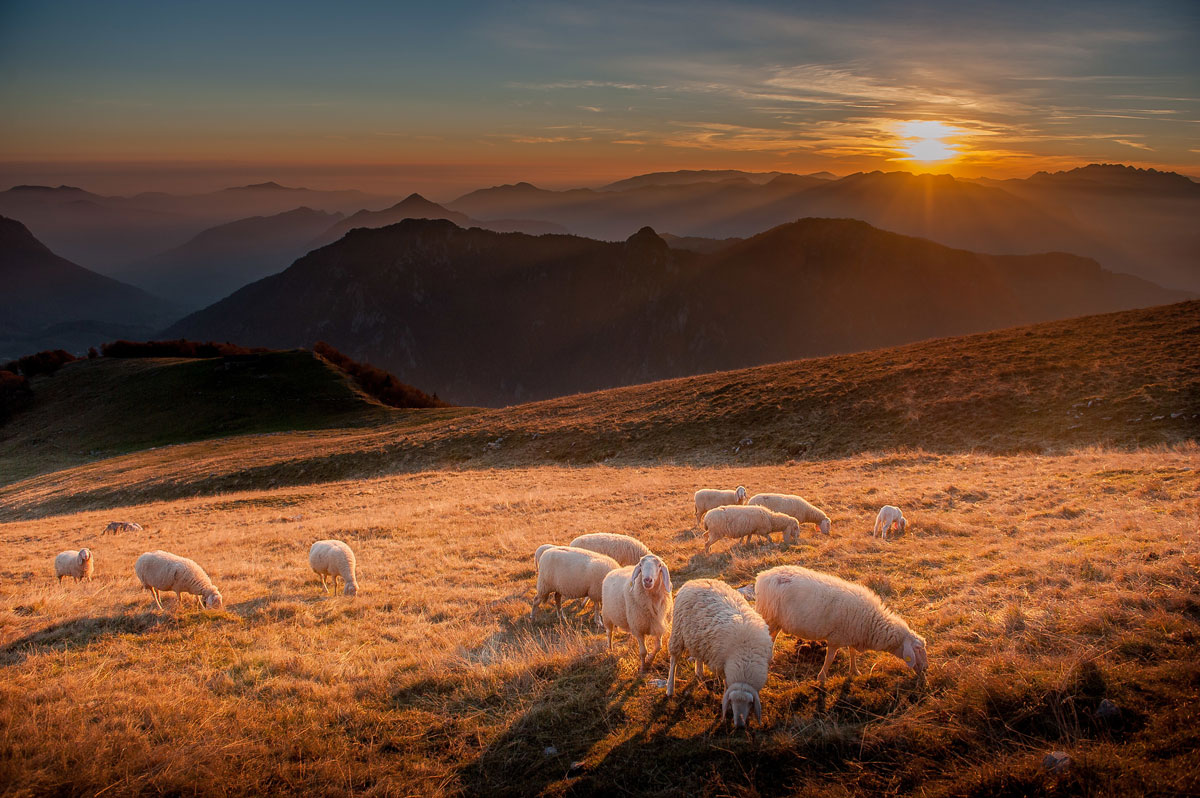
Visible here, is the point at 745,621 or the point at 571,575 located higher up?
the point at 745,621

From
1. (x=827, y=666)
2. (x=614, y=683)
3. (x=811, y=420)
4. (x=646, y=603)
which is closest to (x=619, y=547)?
(x=646, y=603)

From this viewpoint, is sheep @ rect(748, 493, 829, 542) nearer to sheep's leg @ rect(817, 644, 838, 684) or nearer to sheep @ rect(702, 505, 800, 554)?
sheep @ rect(702, 505, 800, 554)

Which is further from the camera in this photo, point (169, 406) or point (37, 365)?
point (37, 365)

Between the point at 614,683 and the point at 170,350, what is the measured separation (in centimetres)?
10925

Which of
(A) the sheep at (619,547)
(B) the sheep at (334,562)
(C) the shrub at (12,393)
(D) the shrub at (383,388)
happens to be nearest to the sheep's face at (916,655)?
(A) the sheep at (619,547)

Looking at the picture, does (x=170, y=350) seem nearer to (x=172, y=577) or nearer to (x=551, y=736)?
(x=172, y=577)

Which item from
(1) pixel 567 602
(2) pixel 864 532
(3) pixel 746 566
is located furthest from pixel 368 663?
(2) pixel 864 532

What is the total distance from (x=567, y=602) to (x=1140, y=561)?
928cm

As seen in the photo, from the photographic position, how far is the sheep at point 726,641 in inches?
245

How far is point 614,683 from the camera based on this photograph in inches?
285

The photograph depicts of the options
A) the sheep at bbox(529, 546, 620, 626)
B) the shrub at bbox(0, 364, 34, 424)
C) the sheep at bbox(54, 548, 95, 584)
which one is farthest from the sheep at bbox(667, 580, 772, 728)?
the shrub at bbox(0, 364, 34, 424)

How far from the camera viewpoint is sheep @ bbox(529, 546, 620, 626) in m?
9.94

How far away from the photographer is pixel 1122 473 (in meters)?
15.6

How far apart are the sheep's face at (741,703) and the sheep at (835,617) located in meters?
1.37
